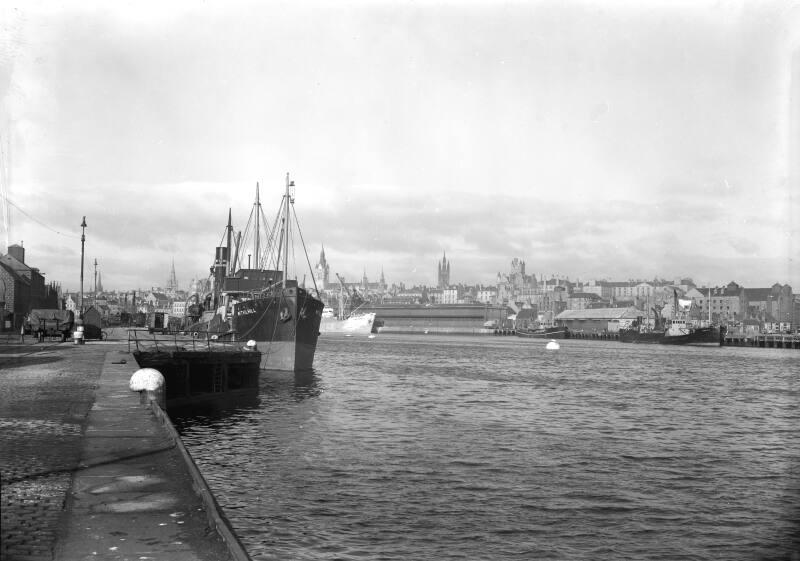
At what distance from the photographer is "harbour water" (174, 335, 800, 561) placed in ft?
43.8

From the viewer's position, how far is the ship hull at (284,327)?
47.9 m

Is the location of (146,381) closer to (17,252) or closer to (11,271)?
(11,271)

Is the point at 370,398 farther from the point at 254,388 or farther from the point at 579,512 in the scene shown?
the point at 579,512

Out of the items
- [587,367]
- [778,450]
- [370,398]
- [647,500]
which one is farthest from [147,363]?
[587,367]

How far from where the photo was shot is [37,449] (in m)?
12.0

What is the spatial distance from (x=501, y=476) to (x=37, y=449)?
36.7 feet

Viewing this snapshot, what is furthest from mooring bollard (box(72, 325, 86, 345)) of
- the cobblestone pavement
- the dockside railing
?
the cobblestone pavement

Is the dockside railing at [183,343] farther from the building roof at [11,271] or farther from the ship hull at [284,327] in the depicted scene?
the building roof at [11,271]

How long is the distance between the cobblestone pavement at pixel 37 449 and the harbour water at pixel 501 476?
3.63 meters

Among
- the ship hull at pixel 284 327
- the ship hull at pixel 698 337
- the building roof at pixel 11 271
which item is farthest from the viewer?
the ship hull at pixel 698 337

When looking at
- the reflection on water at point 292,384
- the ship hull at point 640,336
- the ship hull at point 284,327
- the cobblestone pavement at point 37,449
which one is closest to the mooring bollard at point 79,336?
the ship hull at point 284,327

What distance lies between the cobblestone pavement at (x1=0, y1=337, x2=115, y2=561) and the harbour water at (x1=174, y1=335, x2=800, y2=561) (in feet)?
11.9

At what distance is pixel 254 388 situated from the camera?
1470 inches

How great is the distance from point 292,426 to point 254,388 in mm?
11493
